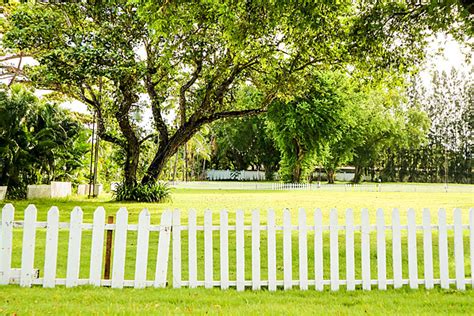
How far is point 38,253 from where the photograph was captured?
288 inches

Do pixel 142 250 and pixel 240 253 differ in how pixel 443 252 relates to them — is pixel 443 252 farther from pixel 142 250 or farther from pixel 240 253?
pixel 142 250

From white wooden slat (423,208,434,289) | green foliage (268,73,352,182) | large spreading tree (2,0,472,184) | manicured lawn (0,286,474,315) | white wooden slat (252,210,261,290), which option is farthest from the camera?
green foliage (268,73,352,182)

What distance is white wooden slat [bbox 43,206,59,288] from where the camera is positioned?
5.11 metres

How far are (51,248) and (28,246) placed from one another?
0.29 metres

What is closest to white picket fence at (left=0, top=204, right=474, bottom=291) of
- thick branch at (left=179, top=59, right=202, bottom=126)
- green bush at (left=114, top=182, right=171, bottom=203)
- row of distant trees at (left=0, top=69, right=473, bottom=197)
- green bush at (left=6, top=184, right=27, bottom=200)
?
row of distant trees at (left=0, top=69, right=473, bottom=197)

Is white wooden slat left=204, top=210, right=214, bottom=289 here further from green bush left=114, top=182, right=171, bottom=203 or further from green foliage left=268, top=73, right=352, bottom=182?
green foliage left=268, top=73, right=352, bottom=182

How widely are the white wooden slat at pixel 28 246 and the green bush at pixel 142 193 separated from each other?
14.7 m

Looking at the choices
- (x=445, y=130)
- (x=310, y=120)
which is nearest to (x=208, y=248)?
(x=310, y=120)

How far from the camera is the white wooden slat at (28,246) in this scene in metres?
5.13

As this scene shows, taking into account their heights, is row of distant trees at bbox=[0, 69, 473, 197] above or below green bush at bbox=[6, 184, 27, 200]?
above

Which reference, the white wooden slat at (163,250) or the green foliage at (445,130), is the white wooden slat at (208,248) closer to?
the white wooden slat at (163,250)

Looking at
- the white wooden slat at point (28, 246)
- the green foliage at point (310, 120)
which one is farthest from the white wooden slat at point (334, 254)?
the green foliage at point (310, 120)

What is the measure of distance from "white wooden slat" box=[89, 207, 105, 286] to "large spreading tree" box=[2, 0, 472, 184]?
18.3ft

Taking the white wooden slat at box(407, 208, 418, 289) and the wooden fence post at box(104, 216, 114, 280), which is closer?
the wooden fence post at box(104, 216, 114, 280)
